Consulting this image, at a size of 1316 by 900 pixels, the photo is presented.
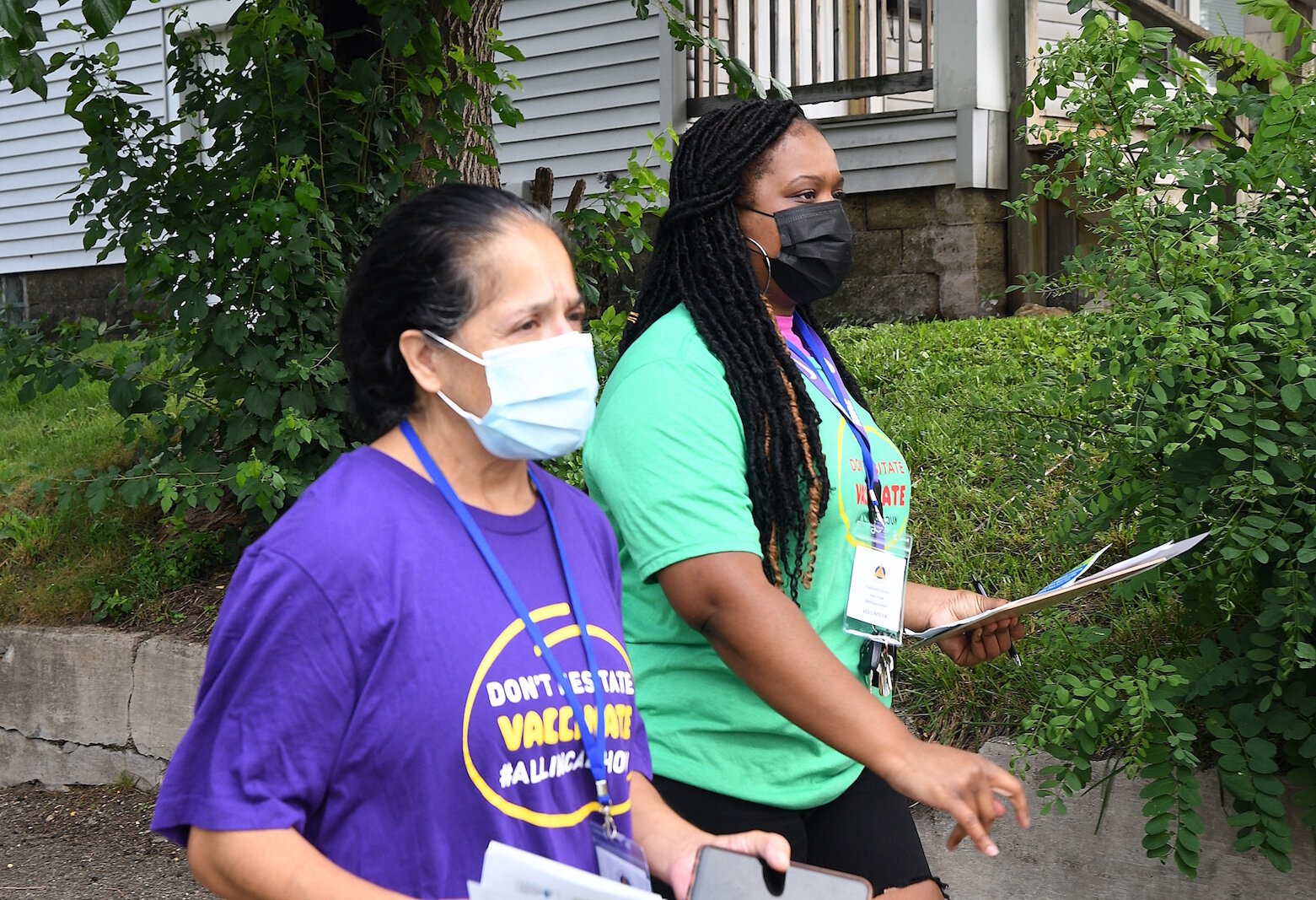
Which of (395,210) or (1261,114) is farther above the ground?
(1261,114)

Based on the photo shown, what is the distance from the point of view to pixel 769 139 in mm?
2451

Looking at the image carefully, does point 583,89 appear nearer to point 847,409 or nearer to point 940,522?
point 940,522

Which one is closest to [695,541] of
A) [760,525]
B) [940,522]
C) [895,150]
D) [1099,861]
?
[760,525]

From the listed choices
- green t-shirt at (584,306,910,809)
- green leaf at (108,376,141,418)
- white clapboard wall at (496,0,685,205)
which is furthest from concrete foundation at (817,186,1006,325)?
green t-shirt at (584,306,910,809)

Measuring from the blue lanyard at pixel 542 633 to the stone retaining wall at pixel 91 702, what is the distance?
401 cm

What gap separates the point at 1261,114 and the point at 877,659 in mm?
1706

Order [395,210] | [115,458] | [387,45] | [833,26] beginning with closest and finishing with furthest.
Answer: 1. [395,210]
2. [387,45]
3. [115,458]
4. [833,26]

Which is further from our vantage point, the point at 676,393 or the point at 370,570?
the point at 676,393

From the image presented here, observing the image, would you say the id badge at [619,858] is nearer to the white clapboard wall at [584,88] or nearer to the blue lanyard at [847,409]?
the blue lanyard at [847,409]

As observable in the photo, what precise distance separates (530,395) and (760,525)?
2.00 feet

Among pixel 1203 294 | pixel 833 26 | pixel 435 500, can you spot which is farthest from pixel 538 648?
pixel 833 26

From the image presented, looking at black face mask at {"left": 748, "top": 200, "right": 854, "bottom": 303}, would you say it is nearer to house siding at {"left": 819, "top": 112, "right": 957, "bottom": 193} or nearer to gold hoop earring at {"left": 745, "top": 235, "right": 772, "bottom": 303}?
gold hoop earring at {"left": 745, "top": 235, "right": 772, "bottom": 303}

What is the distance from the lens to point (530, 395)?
1.72 metres

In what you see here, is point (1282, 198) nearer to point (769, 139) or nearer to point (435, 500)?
point (769, 139)
